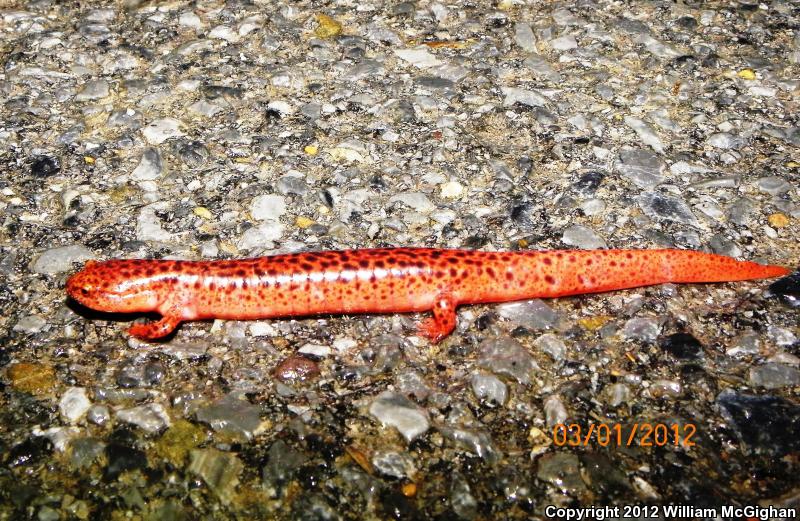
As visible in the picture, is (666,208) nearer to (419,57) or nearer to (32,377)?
(419,57)

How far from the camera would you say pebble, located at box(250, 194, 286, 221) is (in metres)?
5.52

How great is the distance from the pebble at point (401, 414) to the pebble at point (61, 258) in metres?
2.60

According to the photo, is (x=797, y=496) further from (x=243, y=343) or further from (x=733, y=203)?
(x=243, y=343)

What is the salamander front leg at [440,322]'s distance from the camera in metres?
4.72

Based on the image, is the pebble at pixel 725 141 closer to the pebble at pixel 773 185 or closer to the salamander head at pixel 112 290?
the pebble at pixel 773 185

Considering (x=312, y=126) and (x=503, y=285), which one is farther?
(x=312, y=126)

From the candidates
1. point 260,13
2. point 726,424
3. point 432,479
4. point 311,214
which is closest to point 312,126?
point 311,214

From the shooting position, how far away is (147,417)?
4.08 metres

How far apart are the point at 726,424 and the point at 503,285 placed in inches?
66.0

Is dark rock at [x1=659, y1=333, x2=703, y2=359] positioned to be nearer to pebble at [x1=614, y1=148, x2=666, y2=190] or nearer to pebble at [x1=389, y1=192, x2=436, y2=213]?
pebble at [x1=614, y1=148, x2=666, y2=190]

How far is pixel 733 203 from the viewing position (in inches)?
222

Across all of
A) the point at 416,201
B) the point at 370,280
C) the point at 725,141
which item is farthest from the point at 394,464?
the point at 725,141

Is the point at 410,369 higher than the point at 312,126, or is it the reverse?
the point at 312,126

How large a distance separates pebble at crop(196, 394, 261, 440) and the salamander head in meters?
1.01
